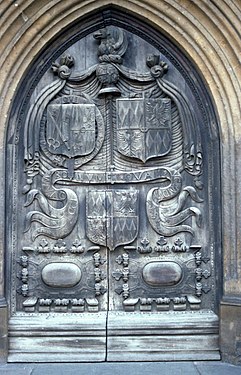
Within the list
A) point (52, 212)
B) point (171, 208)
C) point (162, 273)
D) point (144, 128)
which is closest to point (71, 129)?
point (144, 128)

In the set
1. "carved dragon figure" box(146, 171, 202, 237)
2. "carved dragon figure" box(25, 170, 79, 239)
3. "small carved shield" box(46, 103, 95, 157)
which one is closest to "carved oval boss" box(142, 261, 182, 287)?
"carved dragon figure" box(146, 171, 202, 237)

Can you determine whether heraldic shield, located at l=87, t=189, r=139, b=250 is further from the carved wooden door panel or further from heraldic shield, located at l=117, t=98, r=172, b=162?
heraldic shield, located at l=117, t=98, r=172, b=162

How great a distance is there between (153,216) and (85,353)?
1577 millimetres

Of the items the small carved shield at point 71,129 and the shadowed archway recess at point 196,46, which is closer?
the shadowed archway recess at point 196,46

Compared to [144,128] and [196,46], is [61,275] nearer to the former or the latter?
[144,128]

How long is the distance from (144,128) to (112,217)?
3.32 ft

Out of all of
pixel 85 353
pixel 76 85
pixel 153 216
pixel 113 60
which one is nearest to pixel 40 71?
pixel 76 85

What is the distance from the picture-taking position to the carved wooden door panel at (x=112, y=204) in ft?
17.4

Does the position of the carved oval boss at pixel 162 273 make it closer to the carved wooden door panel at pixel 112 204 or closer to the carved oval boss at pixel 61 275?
the carved wooden door panel at pixel 112 204

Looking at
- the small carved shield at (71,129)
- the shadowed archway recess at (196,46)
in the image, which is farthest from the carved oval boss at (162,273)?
the small carved shield at (71,129)

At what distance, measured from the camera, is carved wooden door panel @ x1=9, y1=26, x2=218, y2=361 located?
5.30 meters

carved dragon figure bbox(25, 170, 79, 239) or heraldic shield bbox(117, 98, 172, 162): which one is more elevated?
heraldic shield bbox(117, 98, 172, 162)

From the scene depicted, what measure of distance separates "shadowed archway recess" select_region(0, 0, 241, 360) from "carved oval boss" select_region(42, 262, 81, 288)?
465 millimetres

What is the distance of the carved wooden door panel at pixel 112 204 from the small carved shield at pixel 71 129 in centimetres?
1
